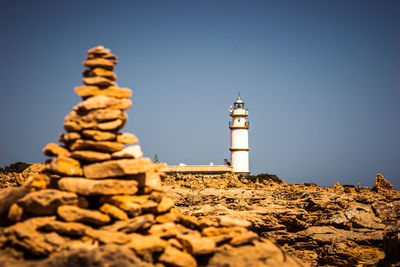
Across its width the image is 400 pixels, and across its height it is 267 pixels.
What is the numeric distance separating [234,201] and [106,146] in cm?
1737

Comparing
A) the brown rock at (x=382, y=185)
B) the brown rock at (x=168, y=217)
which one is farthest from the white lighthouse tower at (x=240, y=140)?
the brown rock at (x=168, y=217)

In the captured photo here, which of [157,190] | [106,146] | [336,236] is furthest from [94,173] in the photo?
[336,236]

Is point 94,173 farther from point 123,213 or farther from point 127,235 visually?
point 127,235

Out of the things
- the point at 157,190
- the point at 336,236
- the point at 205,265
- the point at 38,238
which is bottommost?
the point at 336,236

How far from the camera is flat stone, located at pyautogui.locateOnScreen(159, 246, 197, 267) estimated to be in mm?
8523

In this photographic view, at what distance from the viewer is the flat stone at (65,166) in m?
9.93

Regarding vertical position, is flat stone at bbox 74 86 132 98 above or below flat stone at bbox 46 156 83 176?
above

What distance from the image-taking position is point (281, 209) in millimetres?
23594

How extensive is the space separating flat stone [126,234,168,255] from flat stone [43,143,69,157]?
326cm

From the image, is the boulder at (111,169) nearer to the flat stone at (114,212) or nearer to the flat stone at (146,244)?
the flat stone at (114,212)

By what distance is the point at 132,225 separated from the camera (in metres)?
9.22

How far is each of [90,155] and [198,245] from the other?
3.74m

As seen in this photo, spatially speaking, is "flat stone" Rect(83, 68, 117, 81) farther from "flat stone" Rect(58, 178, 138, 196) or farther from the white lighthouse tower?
the white lighthouse tower

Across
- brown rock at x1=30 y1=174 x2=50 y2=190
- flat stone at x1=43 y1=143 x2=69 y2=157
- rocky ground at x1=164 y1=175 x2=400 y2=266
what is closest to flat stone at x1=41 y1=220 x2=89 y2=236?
brown rock at x1=30 y1=174 x2=50 y2=190
